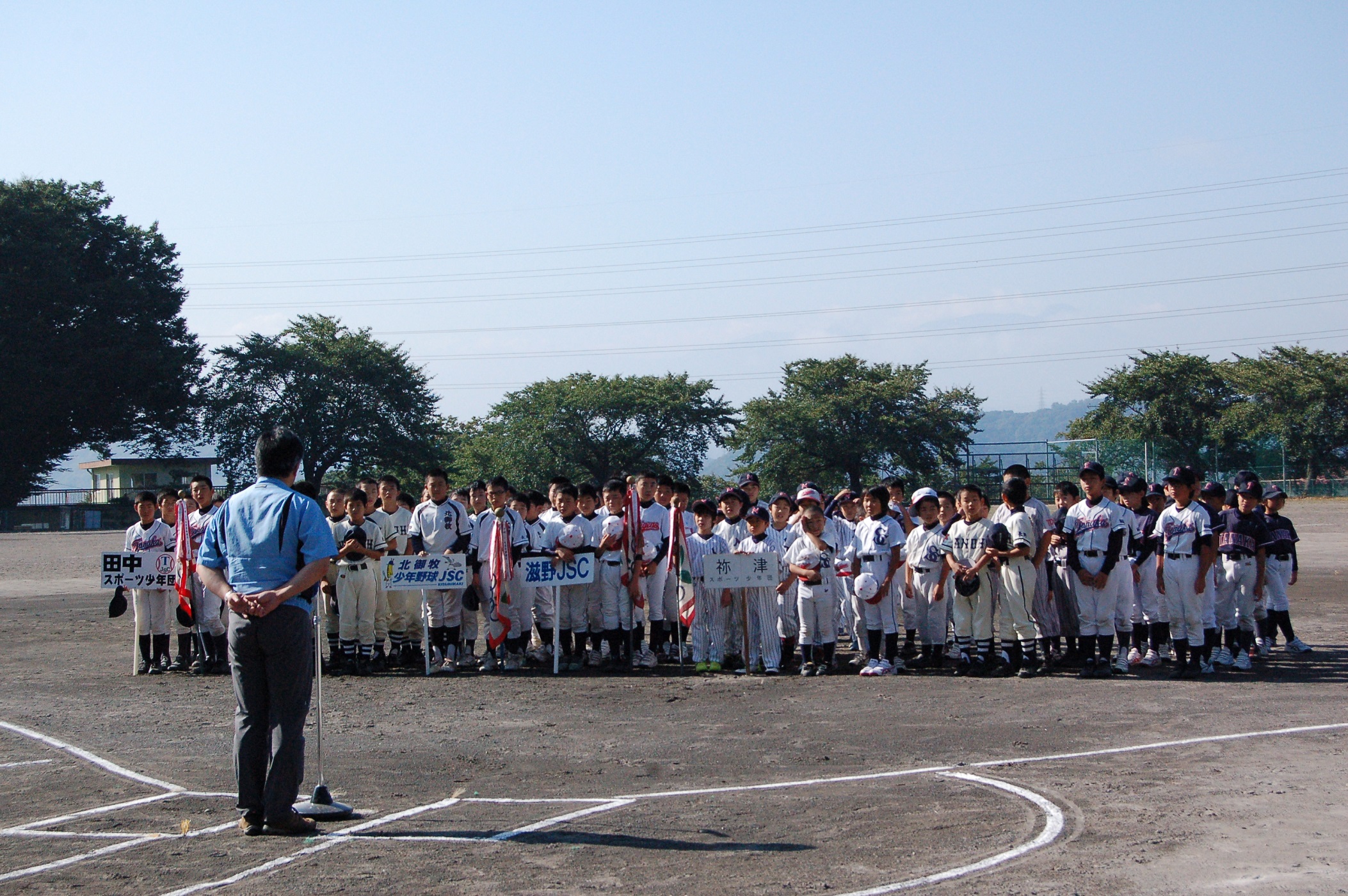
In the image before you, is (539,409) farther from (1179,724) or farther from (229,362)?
(1179,724)

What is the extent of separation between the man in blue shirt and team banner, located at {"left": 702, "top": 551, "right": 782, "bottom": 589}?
6.47 metres

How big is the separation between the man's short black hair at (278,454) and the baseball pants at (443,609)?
6597 mm

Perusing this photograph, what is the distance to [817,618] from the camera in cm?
1230

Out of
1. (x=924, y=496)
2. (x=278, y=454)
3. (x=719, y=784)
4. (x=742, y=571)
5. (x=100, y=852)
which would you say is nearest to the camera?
(x=100, y=852)

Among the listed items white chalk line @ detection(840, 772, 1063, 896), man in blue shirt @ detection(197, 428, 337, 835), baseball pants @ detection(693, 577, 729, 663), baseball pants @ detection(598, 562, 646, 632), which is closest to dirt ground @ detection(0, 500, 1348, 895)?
white chalk line @ detection(840, 772, 1063, 896)

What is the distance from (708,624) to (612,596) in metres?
1.19

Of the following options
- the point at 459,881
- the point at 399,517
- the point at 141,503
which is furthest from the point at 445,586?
the point at 459,881

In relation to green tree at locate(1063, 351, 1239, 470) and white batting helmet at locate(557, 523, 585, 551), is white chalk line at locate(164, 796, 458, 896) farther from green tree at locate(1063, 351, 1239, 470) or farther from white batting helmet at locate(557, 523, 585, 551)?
green tree at locate(1063, 351, 1239, 470)

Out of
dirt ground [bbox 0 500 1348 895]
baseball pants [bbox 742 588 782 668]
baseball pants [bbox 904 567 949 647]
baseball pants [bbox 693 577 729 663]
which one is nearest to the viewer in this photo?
dirt ground [bbox 0 500 1348 895]

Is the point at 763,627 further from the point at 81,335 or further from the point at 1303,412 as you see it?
the point at 81,335

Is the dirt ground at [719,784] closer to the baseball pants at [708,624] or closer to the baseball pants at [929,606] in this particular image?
the baseball pants at [708,624]

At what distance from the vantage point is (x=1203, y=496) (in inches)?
493

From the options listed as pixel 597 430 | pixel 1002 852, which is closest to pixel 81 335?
pixel 597 430

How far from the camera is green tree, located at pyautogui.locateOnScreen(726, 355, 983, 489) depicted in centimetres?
5366
